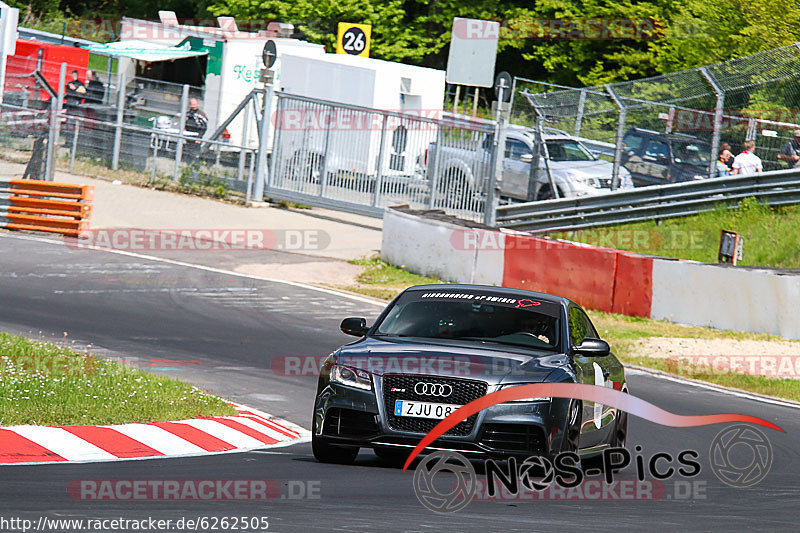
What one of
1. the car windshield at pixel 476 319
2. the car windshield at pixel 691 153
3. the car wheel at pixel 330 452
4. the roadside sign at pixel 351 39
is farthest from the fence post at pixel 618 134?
the car wheel at pixel 330 452

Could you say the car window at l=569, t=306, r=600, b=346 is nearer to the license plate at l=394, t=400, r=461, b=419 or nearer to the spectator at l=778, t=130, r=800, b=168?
the license plate at l=394, t=400, r=461, b=419

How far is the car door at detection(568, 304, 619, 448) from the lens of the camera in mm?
8664

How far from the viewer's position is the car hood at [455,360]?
26.9 feet

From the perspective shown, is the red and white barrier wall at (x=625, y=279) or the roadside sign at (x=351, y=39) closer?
the red and white barrier wall at (x=625, y=279)

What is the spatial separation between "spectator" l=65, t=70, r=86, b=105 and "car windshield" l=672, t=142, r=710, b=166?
15209 millimetres

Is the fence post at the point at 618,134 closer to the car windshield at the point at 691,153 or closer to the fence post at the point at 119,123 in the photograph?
the car windshield at the point at 691,153

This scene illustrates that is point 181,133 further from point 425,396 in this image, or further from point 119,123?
point 425,396

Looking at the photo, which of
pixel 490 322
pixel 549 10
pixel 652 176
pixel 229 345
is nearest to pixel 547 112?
pixel 652 176

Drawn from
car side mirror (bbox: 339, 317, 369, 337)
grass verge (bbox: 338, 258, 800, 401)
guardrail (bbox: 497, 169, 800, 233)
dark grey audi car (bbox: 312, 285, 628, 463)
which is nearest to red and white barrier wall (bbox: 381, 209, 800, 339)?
grass verge (bbox: 338, 258, 800, 401)

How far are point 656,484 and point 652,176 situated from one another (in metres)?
16.3

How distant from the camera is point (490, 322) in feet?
30.5

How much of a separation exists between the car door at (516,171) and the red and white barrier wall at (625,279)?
6453 millimetres

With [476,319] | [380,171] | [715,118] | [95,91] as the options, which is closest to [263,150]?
[380,171]

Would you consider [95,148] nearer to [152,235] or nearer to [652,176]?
[152,235]
